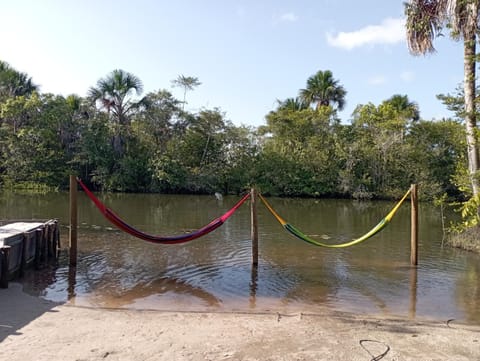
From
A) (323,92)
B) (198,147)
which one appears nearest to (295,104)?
(323,92)

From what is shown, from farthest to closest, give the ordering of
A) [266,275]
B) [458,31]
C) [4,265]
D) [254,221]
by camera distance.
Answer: [458,31] < [254,221] < [266,275] < [4,265]

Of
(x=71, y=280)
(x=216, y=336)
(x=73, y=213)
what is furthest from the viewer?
(x=73, y=213)

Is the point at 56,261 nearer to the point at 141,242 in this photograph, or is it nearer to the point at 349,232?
the point at 141,242

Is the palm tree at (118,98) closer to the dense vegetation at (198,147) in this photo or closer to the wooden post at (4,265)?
the dense vegetation at (198,147)

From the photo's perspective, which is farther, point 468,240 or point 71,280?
point 468,240

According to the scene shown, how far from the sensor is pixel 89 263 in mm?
9422

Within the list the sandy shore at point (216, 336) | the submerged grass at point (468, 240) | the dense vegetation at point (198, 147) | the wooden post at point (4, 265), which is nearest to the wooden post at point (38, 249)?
the wooden post at point (4, 265)

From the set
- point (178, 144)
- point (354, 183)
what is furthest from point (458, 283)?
point (178, 144)

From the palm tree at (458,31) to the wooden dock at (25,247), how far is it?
A: 931 centimetres

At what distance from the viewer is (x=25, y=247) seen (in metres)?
8.03

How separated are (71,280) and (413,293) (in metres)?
5.91

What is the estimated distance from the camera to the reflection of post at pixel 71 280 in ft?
23.4

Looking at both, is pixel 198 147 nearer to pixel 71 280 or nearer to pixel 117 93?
pixel 117 93

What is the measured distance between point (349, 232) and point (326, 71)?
29750 mm
